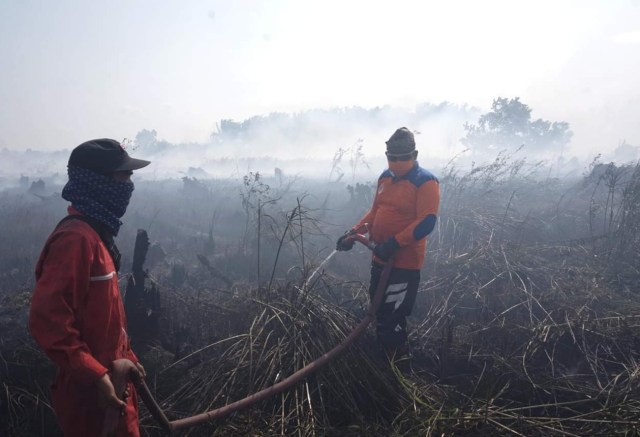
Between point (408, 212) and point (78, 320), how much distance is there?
269cm

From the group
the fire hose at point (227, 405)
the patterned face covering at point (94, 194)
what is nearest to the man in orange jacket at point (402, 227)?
the fire hose at point (227, 405)

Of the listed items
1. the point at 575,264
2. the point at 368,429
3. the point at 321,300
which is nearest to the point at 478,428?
the point at 368,429

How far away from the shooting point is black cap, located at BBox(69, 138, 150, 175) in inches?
68.2

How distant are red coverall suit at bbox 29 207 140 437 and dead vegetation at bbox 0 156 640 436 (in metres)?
1.05

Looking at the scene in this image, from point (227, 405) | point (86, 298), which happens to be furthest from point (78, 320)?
point (227, 405)

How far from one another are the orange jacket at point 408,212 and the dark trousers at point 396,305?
0.36 ft

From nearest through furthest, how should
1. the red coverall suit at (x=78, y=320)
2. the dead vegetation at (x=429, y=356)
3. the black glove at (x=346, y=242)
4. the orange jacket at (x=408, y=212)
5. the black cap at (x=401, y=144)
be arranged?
the red coverall suit at (x=78, y=320) < the dead vegetation at (x=429, y=356) < the orange jacket at (x=408, y=212) < the black cap at (x=401, y=144) < the black glove at (x=346, y=242)

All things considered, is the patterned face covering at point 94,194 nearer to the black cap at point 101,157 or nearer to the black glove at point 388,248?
the black cap at point 101,157

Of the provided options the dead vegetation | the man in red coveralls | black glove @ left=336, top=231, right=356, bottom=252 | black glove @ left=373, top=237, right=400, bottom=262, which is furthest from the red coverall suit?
black glove @ left=336, top=231, right=356, bottom=252

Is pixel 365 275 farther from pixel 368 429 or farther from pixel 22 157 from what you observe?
pixel 22 157

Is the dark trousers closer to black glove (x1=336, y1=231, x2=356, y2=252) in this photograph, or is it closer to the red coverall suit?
black glove (x1=336, y1=231, x2=356, y2=252)

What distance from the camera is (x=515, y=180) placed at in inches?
540

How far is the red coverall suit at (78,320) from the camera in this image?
4.92 feet

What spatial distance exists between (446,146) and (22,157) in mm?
79482
